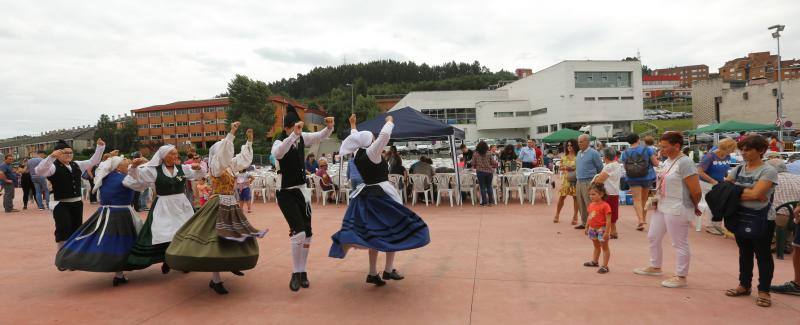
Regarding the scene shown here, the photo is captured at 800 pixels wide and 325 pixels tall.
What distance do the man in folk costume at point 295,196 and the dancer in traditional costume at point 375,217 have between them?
46 centimetres

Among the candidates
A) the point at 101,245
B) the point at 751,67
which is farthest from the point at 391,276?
the point at 751,67

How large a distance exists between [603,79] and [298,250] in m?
52.6

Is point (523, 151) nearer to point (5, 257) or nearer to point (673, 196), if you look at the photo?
point (673, 196)

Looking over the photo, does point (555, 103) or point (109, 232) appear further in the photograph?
point (555, 103)

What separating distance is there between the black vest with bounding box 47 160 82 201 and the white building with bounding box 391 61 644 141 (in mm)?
49624

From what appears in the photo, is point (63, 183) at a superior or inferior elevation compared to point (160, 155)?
inferior

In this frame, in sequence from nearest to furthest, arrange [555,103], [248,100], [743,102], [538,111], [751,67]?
1. [743,102]
2. [555,103]
3. [248,100]
4. [538,111]
5. [751,67]

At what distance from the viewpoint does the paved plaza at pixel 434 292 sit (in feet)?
12.6

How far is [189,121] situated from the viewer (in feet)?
246

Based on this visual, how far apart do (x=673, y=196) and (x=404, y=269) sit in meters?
2.91

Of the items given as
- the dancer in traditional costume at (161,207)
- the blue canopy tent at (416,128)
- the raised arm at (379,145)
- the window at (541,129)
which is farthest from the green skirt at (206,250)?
the window at (541,129)

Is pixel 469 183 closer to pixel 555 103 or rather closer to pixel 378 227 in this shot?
pixel 378 227

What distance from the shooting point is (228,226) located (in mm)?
4320

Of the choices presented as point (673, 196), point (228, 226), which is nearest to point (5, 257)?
point (228, 226)
